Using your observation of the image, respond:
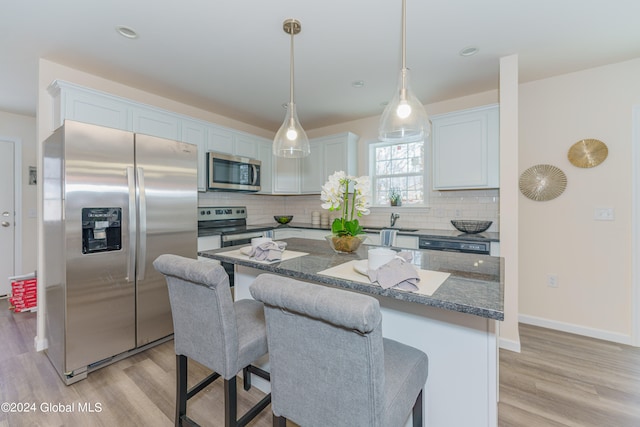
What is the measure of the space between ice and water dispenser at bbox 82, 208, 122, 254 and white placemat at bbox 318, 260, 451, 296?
175cm

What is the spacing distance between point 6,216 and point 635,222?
7.14 m

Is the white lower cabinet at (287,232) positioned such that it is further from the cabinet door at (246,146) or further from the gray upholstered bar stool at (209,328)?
the gray upholstered bar stool at (209,328)

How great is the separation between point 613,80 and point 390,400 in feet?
11.6

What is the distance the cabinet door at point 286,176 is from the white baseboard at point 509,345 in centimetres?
325

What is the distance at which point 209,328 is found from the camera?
4.09 ft

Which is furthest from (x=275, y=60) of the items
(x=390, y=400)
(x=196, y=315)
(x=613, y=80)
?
(x=613, y=80)

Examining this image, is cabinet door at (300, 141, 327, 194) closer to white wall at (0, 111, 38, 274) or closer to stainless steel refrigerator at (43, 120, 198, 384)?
stainless steel refrigerator at (43, 120, 198, 384)

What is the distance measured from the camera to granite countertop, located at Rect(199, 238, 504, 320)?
0.94m

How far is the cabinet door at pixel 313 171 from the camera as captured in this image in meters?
4.30

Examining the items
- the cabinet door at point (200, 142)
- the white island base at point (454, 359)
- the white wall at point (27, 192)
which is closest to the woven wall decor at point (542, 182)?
the white island base at point (454, 359)

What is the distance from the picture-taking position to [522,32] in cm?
210

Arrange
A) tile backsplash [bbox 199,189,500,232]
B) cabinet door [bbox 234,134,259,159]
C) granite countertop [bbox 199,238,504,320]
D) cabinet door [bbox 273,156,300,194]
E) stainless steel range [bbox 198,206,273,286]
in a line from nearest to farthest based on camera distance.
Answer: granite countertop [bbox 199,238,504,320] < stainless steel range [bbox 198,206,273,286] < tile backsplash [bbox 199,189,500,232] < cabinet door [bbox 234,134,259,159] < cabinet door [bbox 273,156,300,194]

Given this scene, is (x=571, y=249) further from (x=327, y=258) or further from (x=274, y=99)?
(x=274, y=99)

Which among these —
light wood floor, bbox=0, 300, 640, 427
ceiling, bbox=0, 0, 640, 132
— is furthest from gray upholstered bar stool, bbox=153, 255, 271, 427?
ceiling, bbox=0, 0, 640, 132
